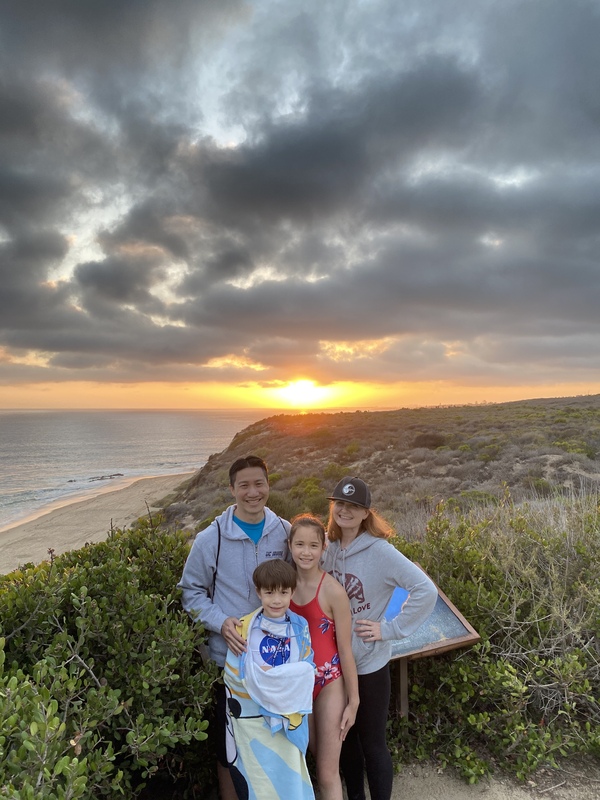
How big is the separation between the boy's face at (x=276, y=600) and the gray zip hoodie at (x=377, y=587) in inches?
21.2

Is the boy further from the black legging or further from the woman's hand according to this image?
the black legging

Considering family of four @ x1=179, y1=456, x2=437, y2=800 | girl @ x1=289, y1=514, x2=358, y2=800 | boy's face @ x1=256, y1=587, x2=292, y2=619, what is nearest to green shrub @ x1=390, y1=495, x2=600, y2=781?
family of four @ x1=179, y1=456, x2=437, y2=800

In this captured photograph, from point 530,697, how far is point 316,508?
47.1 ft

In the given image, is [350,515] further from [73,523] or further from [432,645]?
[73,523]

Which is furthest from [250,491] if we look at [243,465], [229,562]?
[229,562]

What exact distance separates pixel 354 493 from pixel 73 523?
91.8 ft

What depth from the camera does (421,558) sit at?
4996 mm

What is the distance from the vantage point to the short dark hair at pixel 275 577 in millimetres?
2848

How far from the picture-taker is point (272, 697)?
2646 mm

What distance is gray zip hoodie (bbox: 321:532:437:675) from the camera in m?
3.00

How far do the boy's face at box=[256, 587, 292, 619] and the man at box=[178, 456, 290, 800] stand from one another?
1.24 feet

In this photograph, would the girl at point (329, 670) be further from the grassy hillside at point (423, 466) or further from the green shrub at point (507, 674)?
the grassy hillside at point (423, 466)

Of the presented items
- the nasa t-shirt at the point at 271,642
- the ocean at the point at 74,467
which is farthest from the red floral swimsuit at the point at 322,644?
the ocean at the point at 74,467

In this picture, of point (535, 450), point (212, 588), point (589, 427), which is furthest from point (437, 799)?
point (589, 427)
